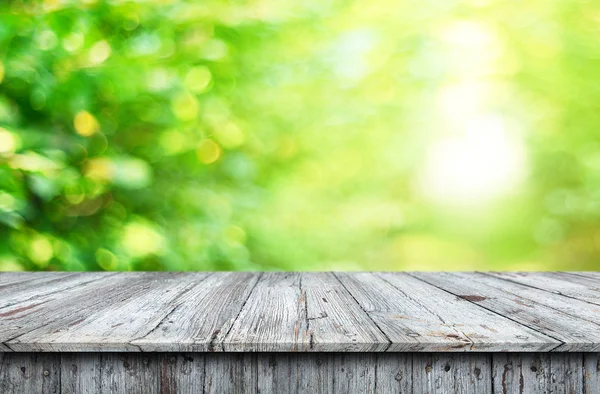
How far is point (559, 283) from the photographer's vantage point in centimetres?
135

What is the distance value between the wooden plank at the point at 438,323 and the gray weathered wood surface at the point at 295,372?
3cm

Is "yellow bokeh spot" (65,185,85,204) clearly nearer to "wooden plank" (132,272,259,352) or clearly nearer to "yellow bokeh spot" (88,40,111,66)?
"yellow bokeh spot" (88,40,111,66)

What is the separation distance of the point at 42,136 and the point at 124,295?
122 cm

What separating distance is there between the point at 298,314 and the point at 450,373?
268 millimetres

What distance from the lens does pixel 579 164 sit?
120 inches

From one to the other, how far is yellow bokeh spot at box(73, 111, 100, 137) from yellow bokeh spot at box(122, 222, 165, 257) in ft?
1.51

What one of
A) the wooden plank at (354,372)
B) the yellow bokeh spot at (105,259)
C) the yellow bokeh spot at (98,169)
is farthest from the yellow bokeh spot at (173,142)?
the wooden plank at (354,372)

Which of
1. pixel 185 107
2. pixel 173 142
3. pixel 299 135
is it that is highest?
pixel 299 135

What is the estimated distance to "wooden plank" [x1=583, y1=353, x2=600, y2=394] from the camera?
2.58 ft

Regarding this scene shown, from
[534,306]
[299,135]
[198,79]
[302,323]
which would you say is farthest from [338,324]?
[299,135]

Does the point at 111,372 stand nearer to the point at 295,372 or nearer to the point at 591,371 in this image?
the point at 295,372

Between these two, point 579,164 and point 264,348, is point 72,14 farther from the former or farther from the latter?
point 579,164

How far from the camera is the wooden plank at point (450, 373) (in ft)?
2.56

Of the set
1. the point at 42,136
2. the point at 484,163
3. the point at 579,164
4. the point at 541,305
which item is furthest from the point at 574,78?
the point at 42,136
